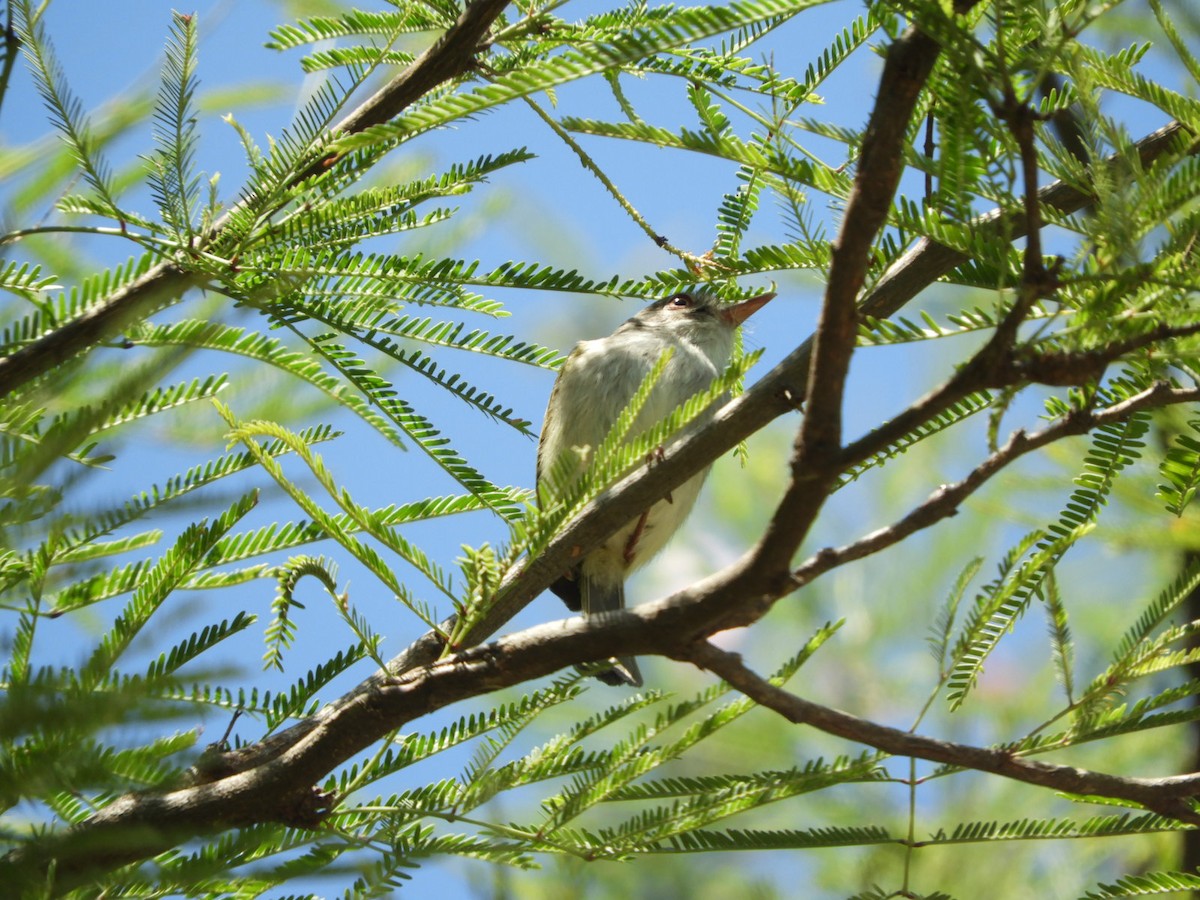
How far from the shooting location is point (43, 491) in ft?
4.09

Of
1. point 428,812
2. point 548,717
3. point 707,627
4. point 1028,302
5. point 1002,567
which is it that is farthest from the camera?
point 548,717

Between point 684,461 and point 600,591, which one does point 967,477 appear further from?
point 600,591

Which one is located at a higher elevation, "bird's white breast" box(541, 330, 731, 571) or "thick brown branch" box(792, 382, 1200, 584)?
"bird's white breast" box(541, 330, 731, 571)

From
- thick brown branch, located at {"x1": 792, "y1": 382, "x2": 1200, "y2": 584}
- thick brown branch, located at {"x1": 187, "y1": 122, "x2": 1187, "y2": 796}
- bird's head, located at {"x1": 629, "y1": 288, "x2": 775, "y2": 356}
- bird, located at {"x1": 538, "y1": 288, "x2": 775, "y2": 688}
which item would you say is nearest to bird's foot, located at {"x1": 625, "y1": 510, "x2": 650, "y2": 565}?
bird, located at {"x1": 538, "y1": 288, "x2": 775, "y2": 688}

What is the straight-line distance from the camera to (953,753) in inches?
77.4

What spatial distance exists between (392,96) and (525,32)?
1.02 feet

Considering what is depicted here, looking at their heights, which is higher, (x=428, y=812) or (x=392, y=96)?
(x=392, y=96)

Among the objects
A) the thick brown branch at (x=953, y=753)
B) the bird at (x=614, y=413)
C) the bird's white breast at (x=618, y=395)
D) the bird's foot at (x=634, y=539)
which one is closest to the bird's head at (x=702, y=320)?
the bird at (x=614, y=413)

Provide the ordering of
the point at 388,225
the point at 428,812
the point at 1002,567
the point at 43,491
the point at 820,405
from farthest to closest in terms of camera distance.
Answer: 1. the point at 388,225
2. the point at 428,812
3. the point at 1002,567
4. the point at 820,405
5. the point at 43,491

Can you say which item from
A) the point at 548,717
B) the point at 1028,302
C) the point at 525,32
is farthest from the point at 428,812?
the point at 548,717

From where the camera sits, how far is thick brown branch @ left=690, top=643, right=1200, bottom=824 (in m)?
1.89

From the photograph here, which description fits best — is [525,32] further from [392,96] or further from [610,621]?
[610,621]

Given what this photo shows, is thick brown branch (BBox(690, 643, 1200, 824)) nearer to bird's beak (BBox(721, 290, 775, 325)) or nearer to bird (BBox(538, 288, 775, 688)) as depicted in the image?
bird (BBox(538, 288, 775, 688))

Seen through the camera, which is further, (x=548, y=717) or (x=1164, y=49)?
(x=548, y=717)
